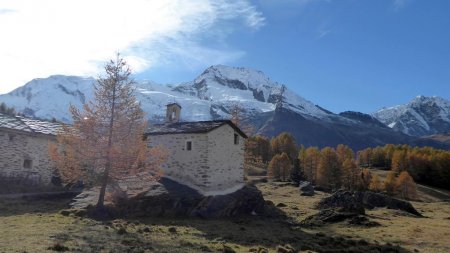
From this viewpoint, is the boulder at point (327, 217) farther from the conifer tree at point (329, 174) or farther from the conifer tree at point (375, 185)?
the conifer tree at point (375, 185)

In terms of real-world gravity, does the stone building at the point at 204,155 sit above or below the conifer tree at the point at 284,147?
below

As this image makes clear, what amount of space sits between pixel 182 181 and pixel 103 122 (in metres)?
10.3

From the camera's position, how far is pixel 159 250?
20.3m

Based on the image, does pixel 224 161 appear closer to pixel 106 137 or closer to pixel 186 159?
pixel 186 159

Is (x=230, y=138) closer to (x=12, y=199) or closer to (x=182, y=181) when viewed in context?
(x=182, y=181)

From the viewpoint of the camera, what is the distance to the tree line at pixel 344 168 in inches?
3939

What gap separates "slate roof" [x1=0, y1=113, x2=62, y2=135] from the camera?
41.8 m

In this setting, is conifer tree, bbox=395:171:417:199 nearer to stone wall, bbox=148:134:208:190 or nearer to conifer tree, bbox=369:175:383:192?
conifer tree, bbox=369:175:383:192

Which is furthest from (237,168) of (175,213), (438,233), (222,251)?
(222,251)

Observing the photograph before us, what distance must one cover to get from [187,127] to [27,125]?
17334mm

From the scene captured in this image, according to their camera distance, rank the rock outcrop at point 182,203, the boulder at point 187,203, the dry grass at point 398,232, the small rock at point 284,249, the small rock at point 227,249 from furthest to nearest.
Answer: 1. the boulder at point 187,203
2. the rock outcrop at point 182,203
3. the dry grass at point 398,232
4. the small rock at point 284,249
5. the small rock at point 227,249

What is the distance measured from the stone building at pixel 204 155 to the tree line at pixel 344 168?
27048mm

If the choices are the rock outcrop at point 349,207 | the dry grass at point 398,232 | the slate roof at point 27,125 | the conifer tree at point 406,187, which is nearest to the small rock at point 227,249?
the dry grass at point 398,232

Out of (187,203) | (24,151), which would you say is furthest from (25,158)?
(187,203)
